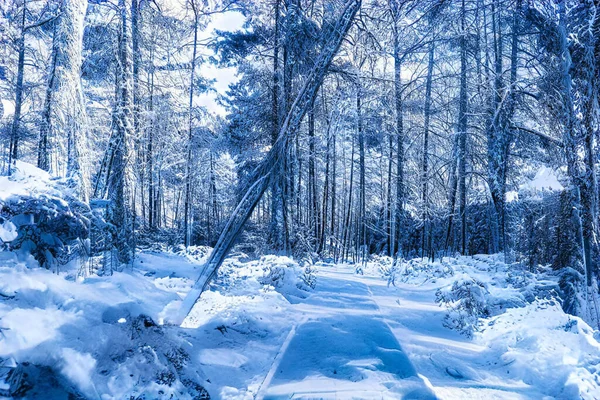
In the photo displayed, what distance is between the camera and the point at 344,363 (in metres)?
3.75

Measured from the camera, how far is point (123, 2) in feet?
27.1

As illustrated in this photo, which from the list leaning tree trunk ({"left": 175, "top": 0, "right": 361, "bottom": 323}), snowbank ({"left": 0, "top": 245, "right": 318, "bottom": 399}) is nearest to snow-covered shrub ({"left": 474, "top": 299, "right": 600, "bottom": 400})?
snowbank ({"left": 0, "top": 245, "right": 318, "bottom": 399})

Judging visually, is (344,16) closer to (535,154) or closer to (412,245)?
(535,154)

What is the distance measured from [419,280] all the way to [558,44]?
7.11 metres

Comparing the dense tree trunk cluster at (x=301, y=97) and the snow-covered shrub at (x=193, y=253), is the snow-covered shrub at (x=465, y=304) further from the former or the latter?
the snow-covered shrub at (x=193, y=253)

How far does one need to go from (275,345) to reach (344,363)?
3.88 ft

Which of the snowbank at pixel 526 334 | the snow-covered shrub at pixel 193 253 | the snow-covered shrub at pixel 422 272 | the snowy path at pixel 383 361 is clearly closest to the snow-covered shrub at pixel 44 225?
the snowy path at pixel 383 361

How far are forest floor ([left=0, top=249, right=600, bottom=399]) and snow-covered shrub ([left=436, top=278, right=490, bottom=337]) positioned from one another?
46 mm

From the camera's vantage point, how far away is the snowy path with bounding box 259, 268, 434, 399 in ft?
10.1

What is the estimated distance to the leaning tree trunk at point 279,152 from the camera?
4.92 meters

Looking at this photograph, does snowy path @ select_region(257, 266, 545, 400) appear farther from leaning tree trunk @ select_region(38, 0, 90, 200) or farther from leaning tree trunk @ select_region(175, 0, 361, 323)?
leaning tree trunk @ select_region(38, 0, 90, 200)

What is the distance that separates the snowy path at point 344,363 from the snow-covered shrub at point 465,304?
1245 millimetres

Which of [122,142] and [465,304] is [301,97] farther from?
[122,142]

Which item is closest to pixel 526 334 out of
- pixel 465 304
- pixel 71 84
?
pixel 465 304
